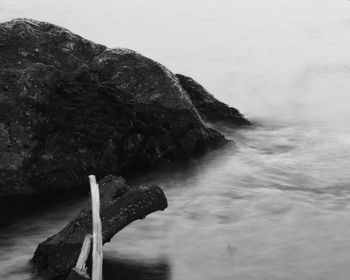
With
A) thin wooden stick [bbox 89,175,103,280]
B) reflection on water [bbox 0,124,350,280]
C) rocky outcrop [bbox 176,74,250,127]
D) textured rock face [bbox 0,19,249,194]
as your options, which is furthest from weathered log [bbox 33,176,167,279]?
rocky outcrop [bbox 176,74,250,127]

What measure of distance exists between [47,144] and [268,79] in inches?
307

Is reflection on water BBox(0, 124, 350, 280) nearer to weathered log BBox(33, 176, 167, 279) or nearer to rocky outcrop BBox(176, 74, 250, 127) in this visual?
weathered log BBox(33, 176, 167, 279)

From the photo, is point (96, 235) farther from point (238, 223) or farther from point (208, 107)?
point (208, 107)

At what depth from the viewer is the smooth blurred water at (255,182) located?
743cm

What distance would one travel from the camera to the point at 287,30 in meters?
20.8

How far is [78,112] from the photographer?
10047 mm

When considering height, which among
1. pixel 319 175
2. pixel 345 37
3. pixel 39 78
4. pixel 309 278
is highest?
pixel 345 37

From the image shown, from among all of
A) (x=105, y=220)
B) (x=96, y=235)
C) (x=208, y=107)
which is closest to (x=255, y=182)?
(x=208, y=107)

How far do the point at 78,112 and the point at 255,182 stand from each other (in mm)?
2478

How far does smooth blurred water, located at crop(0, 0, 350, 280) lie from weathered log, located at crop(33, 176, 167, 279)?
1.28 feet

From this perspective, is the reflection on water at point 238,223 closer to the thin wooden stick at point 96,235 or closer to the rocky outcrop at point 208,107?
the rocky outcrop at point 208,107

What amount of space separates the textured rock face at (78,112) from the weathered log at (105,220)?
2597 millimetres

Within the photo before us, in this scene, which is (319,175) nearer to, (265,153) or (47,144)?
(265,153)

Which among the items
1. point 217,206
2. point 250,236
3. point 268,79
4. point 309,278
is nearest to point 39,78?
point 217,206
